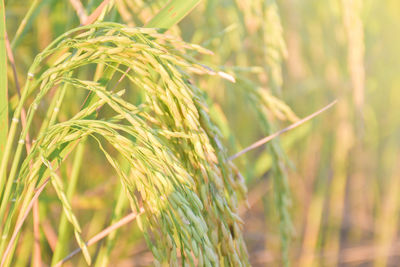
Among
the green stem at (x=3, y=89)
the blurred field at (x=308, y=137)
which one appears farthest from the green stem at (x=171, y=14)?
the blurred field at (x=308, y=137)

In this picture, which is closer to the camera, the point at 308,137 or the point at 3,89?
the point at 3,89

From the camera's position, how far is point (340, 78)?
1.69m

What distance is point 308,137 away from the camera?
1.82m

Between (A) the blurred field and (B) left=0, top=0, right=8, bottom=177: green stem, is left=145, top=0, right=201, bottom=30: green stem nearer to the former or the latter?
(B) left=0, top=0, right=8, bottom=177: green stem

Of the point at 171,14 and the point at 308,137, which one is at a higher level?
the point at 171,14

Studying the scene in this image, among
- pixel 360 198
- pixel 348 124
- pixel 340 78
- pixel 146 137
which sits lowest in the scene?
pixel 360 198

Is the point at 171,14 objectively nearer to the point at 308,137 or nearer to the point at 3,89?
the point at 3,89

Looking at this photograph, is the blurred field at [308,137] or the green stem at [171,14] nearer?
the green stem at [171,14]

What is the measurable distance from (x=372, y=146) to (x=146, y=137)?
5.67ft

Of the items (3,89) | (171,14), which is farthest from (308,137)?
(3,89)

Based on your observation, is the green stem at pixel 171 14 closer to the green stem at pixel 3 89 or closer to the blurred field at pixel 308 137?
the green stem at pixel 3 89

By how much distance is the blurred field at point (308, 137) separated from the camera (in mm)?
1203

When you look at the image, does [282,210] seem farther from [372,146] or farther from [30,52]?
[372,146]

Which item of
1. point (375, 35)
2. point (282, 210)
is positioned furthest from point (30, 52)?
point (375, 35)
